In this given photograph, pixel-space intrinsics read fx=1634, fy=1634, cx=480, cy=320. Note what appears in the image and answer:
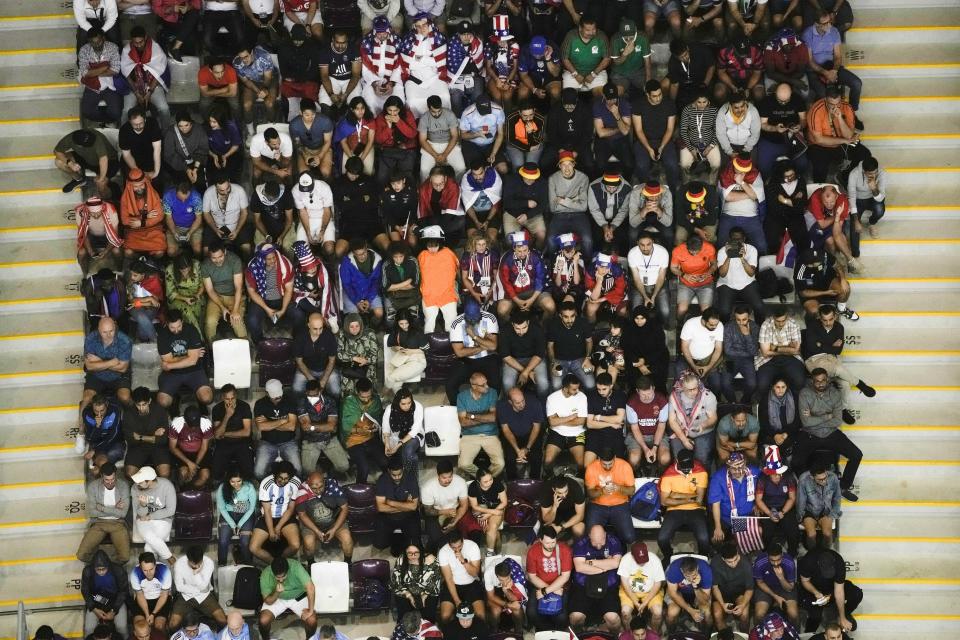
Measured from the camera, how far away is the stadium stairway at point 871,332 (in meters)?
16.6

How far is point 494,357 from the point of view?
1681 cm

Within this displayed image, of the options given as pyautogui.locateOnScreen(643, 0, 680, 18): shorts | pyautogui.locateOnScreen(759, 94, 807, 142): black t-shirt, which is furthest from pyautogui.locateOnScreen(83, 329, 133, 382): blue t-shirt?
pyautogui.locateOnScreen(759, 94, 807, 142): black t-shirt

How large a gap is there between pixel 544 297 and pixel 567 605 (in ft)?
10.4

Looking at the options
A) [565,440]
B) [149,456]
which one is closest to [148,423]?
[149,456]

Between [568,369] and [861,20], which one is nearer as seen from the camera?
[568,369]

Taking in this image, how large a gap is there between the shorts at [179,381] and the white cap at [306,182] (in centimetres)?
219

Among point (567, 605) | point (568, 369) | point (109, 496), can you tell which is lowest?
point (567, 605)

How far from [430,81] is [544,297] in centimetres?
271

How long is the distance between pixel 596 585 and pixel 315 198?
16.3ft

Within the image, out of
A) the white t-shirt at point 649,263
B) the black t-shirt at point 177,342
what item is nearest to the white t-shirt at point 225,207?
the black t-shirt at point 177,342

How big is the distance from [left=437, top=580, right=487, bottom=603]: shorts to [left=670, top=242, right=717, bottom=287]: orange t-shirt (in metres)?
3.84

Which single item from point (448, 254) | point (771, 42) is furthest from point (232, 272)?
point (771, 42)

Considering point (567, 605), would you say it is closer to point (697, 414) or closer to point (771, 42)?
point (697, 414)

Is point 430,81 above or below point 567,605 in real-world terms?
above
